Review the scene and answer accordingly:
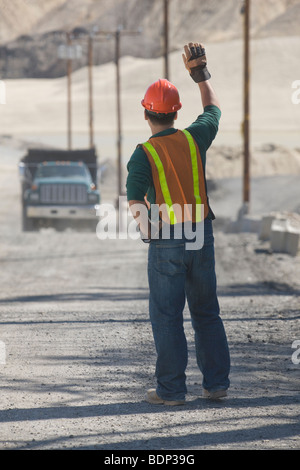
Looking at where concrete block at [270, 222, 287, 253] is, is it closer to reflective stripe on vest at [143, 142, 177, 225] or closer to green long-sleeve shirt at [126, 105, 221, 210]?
green long-sleeve shirt at [126, 105, 221, 210]

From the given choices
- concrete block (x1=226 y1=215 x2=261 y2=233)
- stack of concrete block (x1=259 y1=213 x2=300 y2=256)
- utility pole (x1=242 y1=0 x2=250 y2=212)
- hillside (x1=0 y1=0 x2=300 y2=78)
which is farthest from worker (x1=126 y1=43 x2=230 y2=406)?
hillside (x1=0 y1=0 x2=300 y2=78)

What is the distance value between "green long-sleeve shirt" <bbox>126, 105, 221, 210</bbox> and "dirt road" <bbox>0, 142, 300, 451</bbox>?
139 centimetres

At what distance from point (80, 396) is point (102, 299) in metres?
6.38

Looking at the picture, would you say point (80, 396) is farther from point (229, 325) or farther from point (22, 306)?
point (22, 306)

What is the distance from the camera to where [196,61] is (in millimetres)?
6598

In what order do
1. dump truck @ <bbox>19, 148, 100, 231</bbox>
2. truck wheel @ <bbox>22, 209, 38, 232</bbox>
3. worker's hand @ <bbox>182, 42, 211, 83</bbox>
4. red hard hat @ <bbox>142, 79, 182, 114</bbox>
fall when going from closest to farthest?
red hard hat @ <bbox>142, 79, 182, 114</bbox>, worker's hand @ <bbox>182, 42, 211, 83</bbox>, dump truck @ <bbox>19, 148, 100, 231</bbox>, truck wheel @ <bbox>22, 209, 38, 232</bbox>

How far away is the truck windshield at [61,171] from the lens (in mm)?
26359

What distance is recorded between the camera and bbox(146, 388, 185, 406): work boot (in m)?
6.31

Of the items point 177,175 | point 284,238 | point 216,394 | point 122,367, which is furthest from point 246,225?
point 177,175

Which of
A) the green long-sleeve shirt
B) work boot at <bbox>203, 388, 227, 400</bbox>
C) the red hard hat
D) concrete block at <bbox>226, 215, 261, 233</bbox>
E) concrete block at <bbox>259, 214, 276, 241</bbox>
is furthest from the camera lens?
concrete block at <bbox>226, 215, 261, 233</bbox>

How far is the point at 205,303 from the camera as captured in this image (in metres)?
6.34
